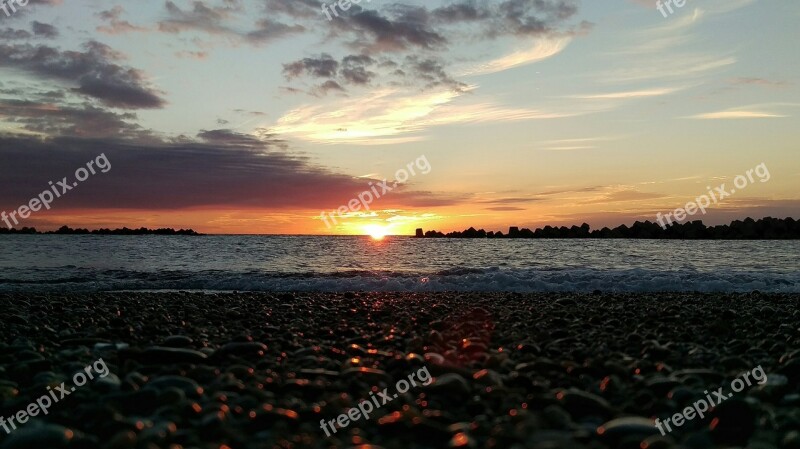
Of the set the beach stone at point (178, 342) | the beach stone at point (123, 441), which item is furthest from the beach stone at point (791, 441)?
the beach stone at point (178, 342)

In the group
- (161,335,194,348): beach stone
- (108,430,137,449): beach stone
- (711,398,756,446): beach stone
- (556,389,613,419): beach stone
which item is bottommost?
(711,398,756,446): beach stone

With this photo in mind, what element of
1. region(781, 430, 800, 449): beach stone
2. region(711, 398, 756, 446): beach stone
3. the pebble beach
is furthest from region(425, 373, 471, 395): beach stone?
region(781, 430, 800, 449): beach stone

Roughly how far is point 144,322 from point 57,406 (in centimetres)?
441

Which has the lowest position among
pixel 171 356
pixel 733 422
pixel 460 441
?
pixel 733 422

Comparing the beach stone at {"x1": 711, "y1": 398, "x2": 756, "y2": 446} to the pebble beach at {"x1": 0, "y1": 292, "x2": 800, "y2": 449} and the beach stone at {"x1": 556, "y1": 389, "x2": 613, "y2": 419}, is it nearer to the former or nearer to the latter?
the pebble beach at {"x1": 0, "y1": 292, "x2": 800, "y2": 449}

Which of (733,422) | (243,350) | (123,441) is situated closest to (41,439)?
(123,441)

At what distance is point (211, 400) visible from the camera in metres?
3.82

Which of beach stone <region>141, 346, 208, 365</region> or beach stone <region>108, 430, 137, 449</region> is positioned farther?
beach stone <region>141, 346, 208, 365</region>

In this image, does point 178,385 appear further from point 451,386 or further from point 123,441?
point 451,386

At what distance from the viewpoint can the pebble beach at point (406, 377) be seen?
3.22 m

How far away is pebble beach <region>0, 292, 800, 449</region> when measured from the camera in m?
3.22

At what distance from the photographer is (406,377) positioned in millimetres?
4730

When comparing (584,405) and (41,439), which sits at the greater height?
(41,439)

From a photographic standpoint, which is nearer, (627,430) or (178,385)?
(627,430)
